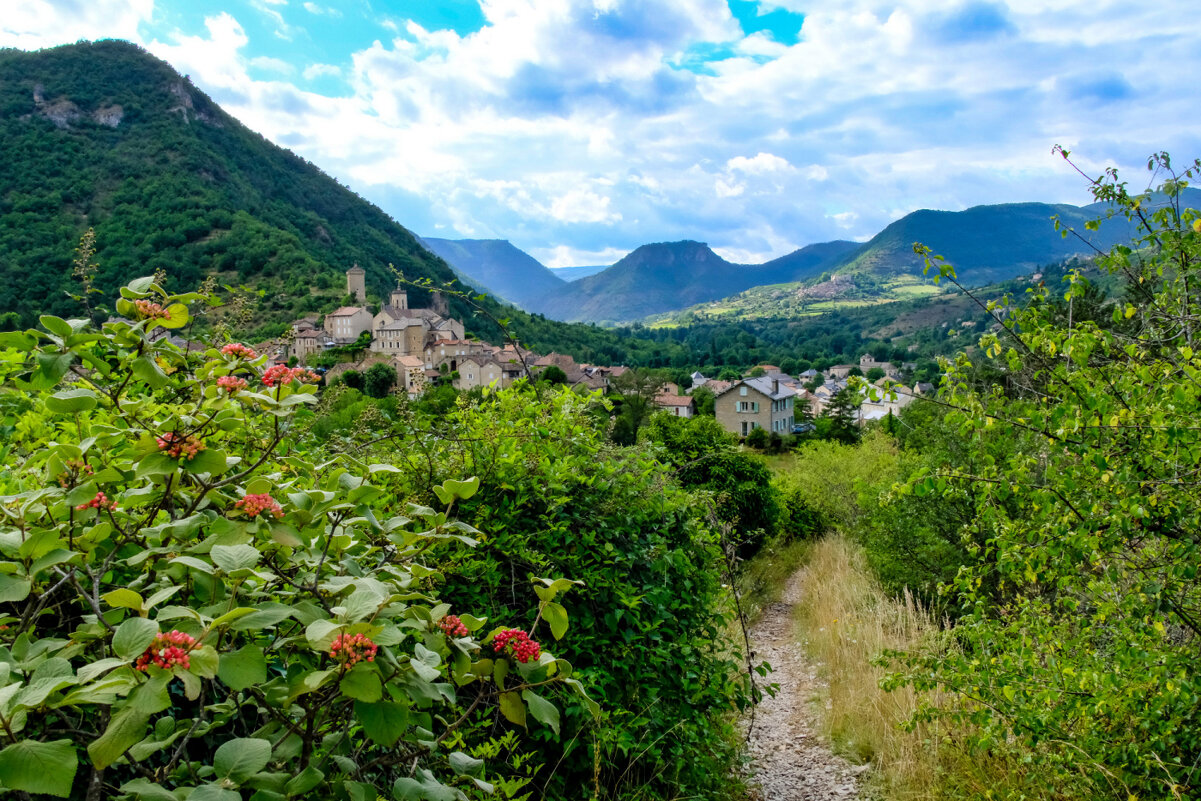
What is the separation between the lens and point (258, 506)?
4.67 feet

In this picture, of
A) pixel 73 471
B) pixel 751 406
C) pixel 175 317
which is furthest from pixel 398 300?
pixel 175 317

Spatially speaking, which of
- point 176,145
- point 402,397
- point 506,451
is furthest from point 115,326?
point 176,145

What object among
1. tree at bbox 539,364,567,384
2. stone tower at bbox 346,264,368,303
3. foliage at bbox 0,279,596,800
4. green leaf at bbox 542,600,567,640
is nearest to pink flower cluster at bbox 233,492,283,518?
foliage at bbox 0,279,596,800

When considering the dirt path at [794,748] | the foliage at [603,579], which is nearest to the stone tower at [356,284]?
the dirt path at [794,748]

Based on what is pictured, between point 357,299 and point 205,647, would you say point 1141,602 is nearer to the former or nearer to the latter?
point 205,647

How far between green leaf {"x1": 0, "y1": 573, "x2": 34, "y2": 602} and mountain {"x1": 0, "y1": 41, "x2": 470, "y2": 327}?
26.7m

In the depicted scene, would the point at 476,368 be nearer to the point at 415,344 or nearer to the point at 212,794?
the point at 415,344

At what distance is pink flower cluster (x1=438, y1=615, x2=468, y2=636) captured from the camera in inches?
60.1

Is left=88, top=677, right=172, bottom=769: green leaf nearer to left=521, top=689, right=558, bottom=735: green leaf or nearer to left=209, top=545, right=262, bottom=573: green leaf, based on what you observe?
left=209, top=545, right=262, bottom=573: green leaf

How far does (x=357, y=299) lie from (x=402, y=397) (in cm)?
6322

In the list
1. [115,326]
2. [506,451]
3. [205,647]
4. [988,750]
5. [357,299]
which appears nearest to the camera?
[205,647]

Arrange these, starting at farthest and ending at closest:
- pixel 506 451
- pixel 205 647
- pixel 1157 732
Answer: pixel 506 451, pixel 1157 732, pixel 205 647

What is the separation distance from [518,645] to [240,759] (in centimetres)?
60

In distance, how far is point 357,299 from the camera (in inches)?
2472
